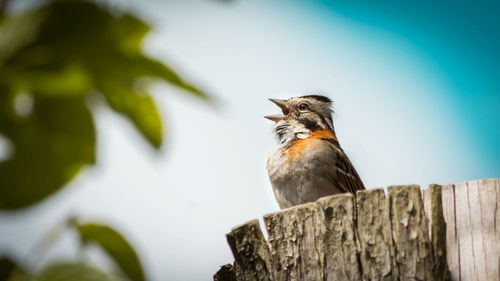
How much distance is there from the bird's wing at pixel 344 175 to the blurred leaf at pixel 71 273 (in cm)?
542

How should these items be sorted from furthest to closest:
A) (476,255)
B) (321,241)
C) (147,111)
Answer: (321,241), (476,255), (147,111)

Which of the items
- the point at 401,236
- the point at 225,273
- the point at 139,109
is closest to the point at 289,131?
the point at 225,273

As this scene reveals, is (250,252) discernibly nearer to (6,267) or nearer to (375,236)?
(375,236)

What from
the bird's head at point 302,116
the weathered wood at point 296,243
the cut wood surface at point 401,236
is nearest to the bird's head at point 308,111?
the bird's head at point 302,116

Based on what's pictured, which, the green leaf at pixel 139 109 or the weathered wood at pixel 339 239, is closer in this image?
the green leaf at pixel 139 109

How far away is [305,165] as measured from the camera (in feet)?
20.0

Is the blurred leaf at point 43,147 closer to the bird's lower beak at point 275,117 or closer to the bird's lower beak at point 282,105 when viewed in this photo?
the bird's lower beak at point 275,117

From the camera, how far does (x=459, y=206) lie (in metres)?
3.47

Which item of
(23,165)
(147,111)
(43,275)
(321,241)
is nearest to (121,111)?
(147,111)

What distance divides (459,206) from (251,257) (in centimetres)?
148

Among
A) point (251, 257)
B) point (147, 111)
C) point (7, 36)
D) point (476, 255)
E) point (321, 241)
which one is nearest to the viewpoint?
point (7, 36)

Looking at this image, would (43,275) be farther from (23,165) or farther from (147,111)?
(147,111)

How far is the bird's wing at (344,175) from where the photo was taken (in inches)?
240

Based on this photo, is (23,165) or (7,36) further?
(23,165)
